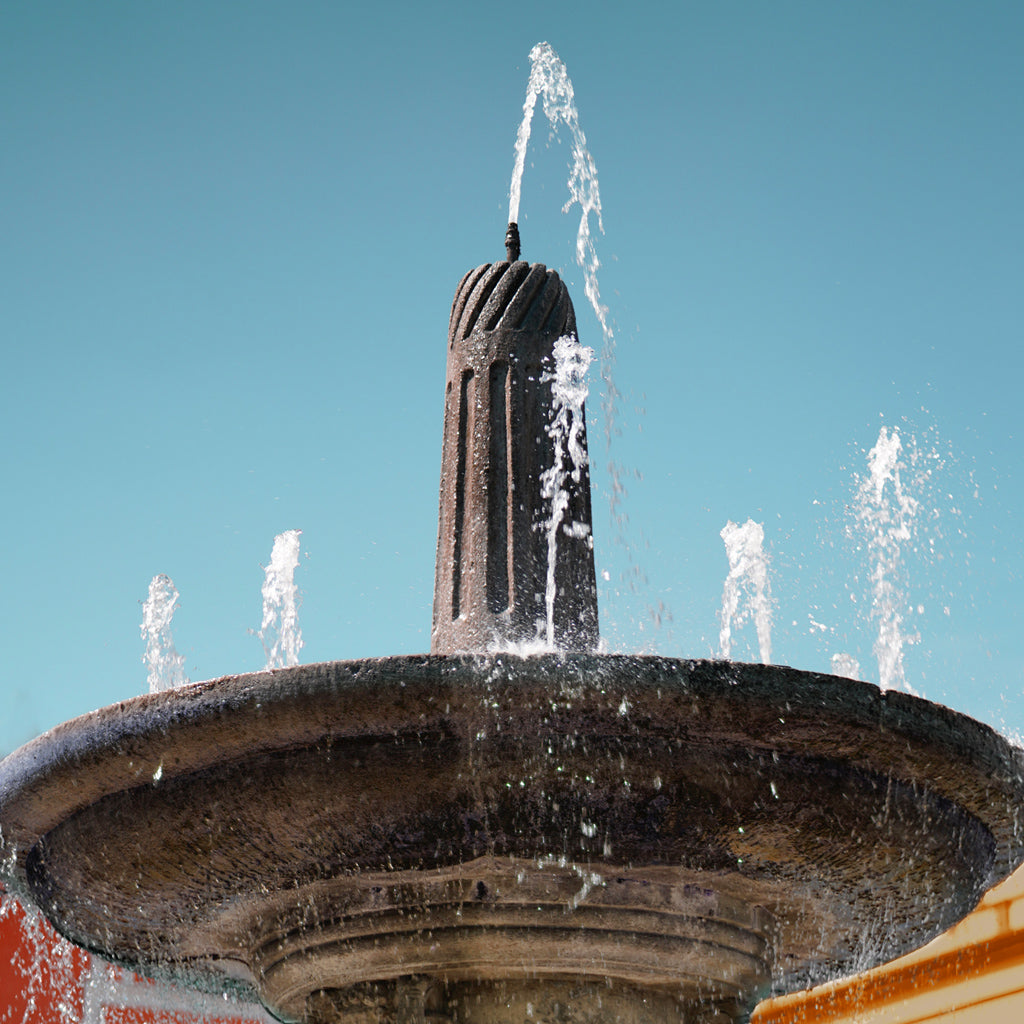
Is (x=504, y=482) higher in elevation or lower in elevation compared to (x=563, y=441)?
lower

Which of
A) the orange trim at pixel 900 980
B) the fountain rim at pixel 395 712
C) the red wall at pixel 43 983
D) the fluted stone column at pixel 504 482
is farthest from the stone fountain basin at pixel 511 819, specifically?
the red wall at pixel 43 983

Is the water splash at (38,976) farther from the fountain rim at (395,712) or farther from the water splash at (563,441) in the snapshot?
the fountain rim at (395,712)

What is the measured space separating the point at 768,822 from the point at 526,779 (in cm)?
57

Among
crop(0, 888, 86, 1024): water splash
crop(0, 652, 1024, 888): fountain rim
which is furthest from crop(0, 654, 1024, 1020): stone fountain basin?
crop(0, 888, 86, 1024): water splash

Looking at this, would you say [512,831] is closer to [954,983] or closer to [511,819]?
[511,819]

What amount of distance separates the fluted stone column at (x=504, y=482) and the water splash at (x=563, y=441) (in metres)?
0.01

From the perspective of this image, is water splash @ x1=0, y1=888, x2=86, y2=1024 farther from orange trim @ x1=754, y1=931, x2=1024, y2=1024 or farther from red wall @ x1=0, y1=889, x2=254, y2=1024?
orange trim @ x1=754, y1=931, x2=1024, y2=1024

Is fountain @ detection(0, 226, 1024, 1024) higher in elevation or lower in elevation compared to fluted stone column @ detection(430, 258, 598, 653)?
lower

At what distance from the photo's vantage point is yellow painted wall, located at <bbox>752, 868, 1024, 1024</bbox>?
725 cm

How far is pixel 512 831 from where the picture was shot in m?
2.71

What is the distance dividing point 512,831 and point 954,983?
621cm

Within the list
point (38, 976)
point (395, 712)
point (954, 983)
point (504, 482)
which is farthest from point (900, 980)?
point (395, 712)

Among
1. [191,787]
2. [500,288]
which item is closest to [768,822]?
[191,787]

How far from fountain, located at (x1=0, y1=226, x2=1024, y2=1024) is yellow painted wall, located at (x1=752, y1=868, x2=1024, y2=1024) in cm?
401
